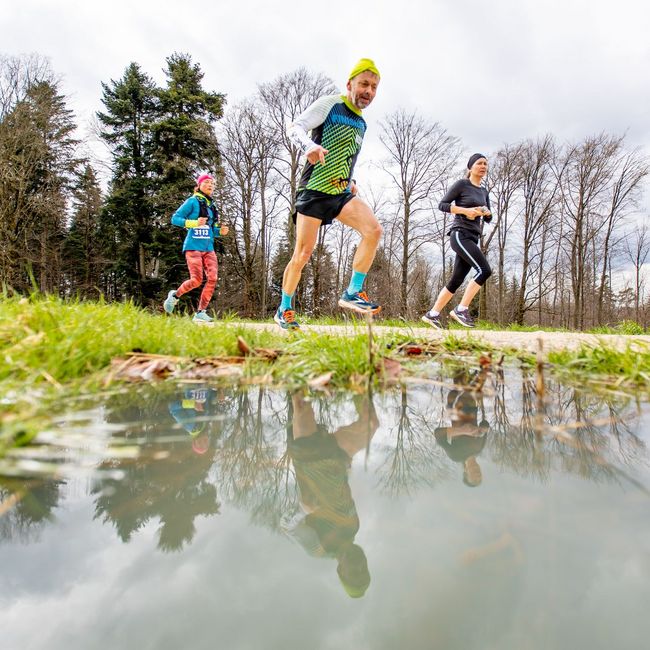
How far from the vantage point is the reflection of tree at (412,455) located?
0.67 m

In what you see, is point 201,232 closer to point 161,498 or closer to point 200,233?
point 200,233

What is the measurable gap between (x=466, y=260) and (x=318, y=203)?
2.64 m

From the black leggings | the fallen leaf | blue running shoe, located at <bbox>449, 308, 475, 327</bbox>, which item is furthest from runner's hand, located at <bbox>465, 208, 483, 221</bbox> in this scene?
the fallen leaf

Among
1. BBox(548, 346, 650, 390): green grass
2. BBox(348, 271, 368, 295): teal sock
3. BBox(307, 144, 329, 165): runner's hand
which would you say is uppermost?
BBox(307, 144, 329, 165): runner's hand

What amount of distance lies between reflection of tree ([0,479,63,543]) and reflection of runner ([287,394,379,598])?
1.14 feet

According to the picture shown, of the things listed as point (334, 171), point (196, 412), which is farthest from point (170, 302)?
point (196, 412)

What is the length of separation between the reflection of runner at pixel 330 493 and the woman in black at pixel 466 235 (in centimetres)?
445

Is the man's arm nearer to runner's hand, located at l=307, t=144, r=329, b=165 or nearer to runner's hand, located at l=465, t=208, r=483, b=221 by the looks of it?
runner's hand, located at l=307, t=144, r=329, b=165

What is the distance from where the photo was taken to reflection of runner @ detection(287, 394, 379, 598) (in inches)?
18.8

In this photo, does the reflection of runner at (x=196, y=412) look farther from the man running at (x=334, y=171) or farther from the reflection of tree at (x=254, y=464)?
the man running at (x=334, y=171)

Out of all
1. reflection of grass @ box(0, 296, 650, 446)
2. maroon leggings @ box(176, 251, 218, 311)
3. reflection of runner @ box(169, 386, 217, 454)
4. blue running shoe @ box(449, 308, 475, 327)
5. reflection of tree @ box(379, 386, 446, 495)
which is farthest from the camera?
maroon leggings @ box(176, 251, 218, 311)

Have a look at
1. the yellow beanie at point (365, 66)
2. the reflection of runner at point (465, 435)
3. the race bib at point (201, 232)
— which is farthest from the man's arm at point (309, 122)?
the race bib at point (201, 232)

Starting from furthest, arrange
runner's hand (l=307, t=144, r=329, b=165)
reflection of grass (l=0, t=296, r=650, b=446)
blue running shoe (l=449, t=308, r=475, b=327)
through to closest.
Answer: blue running shoe (l=449, t=308, r=475, b=327), runner's hand (l=307, t=144, r=329, b=165), reflection of grass (l=0, t=296, r=650, b=446)

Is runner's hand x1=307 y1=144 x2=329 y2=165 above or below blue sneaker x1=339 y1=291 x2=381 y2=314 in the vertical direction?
above
